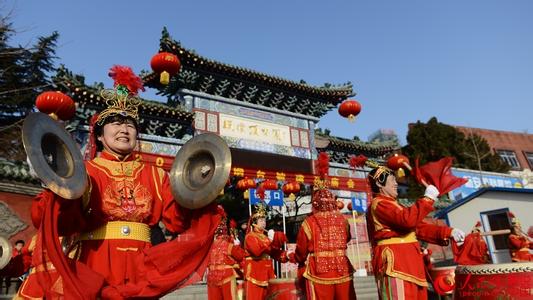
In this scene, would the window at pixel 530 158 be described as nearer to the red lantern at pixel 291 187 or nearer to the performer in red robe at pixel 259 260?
the red lantern at pixel 291 187

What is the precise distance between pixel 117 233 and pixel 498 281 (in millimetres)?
2745

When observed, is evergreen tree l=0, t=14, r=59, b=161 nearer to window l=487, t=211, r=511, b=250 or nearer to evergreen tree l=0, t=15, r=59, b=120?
evergreen tree l=0, t=15, r=59, b=120

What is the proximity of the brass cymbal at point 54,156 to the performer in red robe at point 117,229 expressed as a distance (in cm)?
19

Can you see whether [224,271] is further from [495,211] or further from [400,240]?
[495,211]

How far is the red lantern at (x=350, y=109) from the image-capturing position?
35.0ft

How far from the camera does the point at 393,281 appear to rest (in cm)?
347

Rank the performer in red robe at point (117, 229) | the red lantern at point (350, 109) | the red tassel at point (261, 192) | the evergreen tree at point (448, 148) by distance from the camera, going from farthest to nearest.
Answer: the evergreen tree at point (448, 148)
the red tassel at point (261, 192)
the red lantern at point (350, 109)
the performer in red robe at point (117, 229)

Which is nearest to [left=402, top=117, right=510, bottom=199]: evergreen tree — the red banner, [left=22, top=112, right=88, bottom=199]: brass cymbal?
the red banner

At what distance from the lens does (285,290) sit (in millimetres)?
5301

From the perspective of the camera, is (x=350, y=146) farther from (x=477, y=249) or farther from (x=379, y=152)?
(x=477, y=249)

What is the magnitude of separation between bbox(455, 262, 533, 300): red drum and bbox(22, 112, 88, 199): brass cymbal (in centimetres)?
286

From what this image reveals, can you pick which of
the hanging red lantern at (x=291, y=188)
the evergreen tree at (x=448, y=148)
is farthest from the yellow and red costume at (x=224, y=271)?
the evergreen tree at (x=448, y=148)

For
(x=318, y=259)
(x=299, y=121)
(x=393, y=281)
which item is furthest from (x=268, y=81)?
(x=393, y=281)

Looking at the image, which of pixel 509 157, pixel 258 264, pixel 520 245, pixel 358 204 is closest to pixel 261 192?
pixel 358 204
